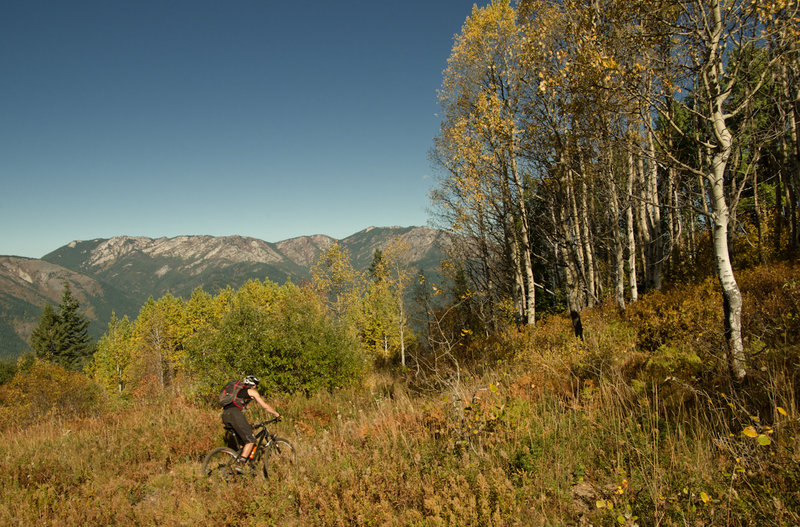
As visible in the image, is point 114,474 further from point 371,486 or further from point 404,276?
point 404,276

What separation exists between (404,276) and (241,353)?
59.3ft

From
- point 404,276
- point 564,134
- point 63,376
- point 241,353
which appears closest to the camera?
point 564,134

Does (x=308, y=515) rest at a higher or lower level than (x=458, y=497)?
lower

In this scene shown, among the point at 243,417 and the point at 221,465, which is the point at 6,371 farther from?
the point at 243,417

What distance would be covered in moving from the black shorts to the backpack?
126mm

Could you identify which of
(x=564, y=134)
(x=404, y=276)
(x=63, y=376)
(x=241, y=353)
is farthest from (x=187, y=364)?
(x=63, y=376)

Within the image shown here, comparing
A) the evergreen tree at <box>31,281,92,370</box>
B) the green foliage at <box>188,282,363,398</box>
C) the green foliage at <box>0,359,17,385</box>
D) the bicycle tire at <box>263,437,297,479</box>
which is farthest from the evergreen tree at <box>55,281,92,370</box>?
the bicycle tire at <box>263,437,297,479</box>

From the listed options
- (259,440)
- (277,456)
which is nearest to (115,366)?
(259,440)

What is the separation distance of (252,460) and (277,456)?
58 cm

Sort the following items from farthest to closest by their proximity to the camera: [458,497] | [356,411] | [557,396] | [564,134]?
[356,411] → [564,134] → [557,396] → [458,497]

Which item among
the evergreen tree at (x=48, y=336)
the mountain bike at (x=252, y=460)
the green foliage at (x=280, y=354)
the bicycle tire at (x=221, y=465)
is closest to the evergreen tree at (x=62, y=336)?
the evergreen tree at (x=48, y=336)

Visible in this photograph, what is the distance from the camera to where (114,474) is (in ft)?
22.2

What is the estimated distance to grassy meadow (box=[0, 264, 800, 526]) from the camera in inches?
113

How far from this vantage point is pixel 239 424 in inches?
266
